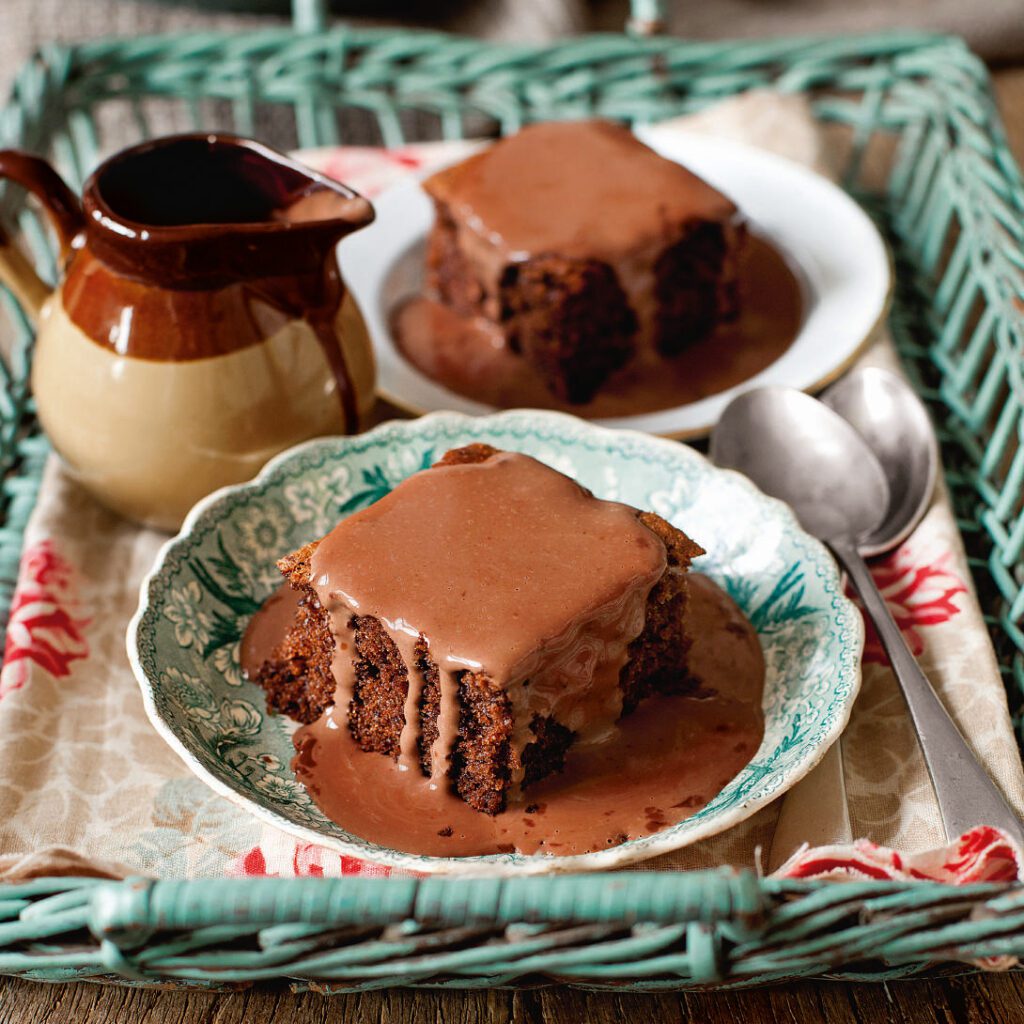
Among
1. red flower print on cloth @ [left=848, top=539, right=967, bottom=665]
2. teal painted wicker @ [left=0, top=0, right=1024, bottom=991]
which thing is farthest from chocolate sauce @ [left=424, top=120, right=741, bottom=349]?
red flower print on cloth @ [left=848, top=539, right=967, bottom=665]

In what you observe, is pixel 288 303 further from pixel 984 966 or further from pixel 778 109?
pixel 778 109

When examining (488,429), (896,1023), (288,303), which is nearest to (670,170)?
(488,429)

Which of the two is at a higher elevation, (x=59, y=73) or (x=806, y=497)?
(x=59, y=73)

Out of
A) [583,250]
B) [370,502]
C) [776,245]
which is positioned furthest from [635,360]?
[370,502]

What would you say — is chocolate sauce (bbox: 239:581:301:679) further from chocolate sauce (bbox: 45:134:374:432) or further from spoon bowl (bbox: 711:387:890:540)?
spoon bowl (bbox: 711:387:890:540)

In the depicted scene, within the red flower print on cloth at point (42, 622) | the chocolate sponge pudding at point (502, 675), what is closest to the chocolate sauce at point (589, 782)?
the chocolate sponge pudding at point (502, 675)

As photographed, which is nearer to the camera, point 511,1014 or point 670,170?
point 511,1014
